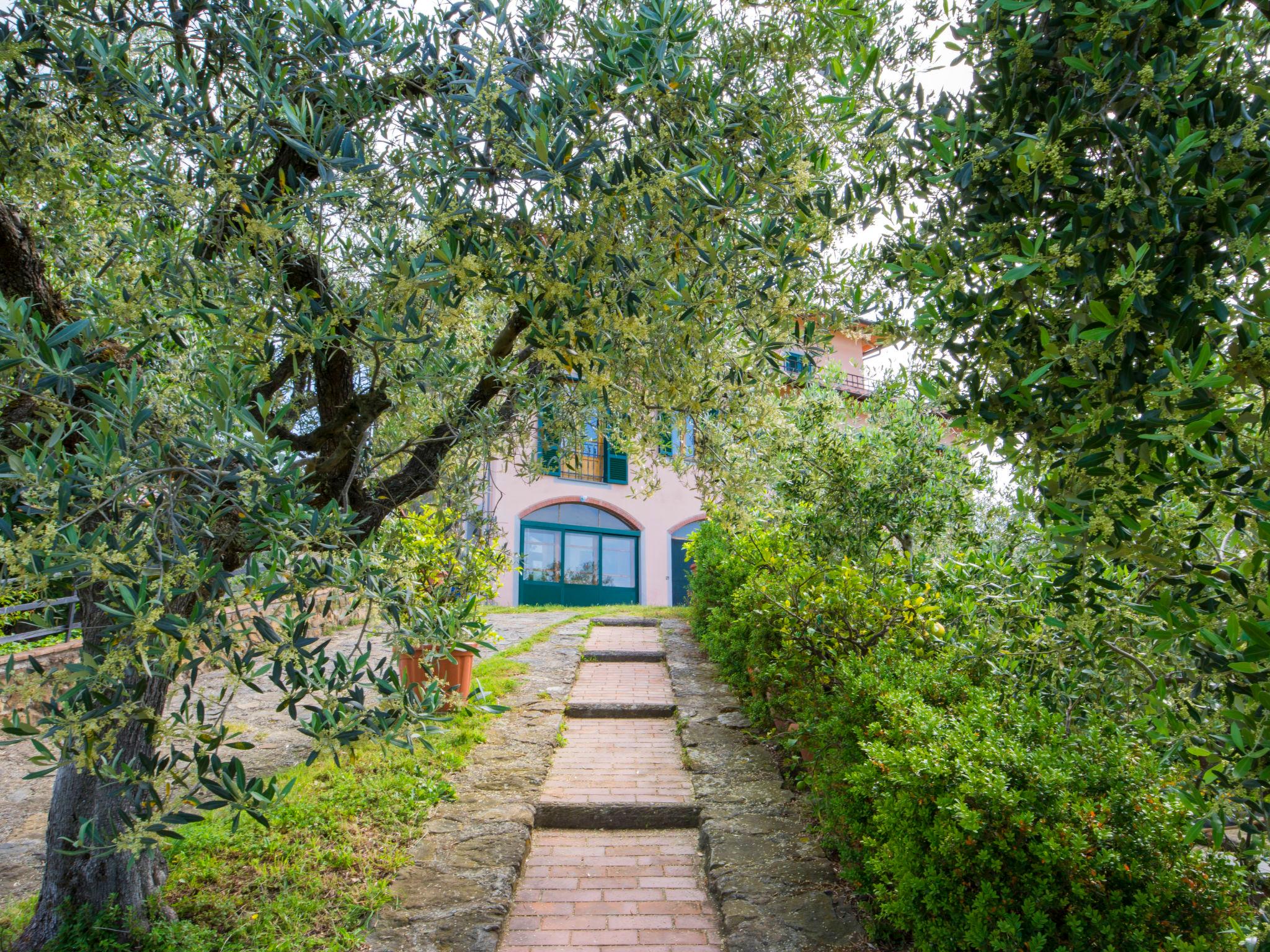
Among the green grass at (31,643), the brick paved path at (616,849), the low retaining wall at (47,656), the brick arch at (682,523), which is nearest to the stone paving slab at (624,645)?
the brick paved path at (616,849)

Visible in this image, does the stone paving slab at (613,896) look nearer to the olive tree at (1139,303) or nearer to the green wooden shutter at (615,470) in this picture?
the olive tree at (1139,303)

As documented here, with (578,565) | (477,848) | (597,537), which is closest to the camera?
(477,848)

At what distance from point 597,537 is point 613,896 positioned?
16.3m

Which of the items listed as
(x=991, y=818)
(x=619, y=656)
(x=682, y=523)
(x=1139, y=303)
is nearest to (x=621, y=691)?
(x=619, y=656)

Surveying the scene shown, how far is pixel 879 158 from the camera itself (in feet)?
10.2

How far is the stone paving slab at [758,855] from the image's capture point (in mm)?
3867

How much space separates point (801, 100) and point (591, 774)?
5014mm

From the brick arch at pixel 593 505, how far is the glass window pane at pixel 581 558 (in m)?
0.82

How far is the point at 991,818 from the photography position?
116 inches

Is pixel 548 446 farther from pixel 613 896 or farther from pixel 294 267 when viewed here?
pixel 613 896

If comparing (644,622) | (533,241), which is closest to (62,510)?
(533,241)

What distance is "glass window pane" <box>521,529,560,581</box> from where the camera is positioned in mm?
19672

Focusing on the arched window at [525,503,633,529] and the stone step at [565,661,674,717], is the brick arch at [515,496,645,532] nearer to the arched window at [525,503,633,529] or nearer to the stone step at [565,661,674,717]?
the arched window at [525,503,633,529]

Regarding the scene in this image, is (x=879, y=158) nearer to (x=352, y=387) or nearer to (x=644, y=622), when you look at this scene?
(x=352, y=387)
